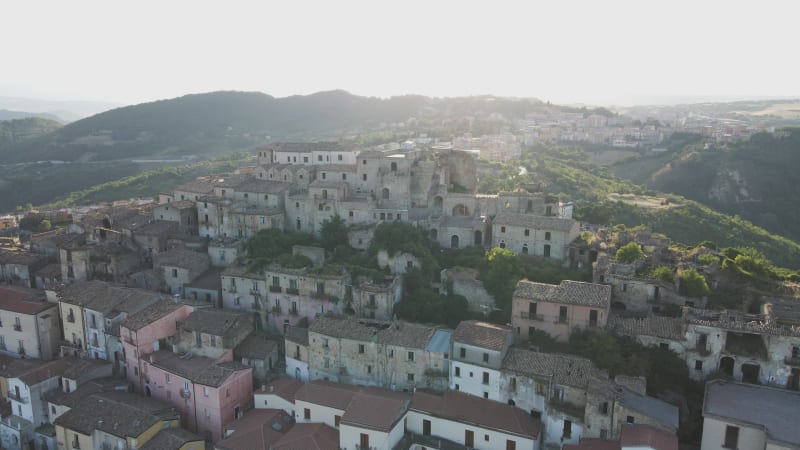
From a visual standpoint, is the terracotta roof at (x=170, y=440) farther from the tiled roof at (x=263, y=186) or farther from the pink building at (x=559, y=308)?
the tiled roof at (x=263, y=186)

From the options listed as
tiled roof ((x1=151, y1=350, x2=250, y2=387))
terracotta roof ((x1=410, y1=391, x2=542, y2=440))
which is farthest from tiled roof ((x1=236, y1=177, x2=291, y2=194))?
terracotta roof ((x1=410, y1=391, x2=542, y2=440))

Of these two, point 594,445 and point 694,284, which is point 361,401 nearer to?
point 594,445

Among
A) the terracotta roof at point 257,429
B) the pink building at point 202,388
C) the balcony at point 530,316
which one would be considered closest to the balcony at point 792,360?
the balcony at point 530,316

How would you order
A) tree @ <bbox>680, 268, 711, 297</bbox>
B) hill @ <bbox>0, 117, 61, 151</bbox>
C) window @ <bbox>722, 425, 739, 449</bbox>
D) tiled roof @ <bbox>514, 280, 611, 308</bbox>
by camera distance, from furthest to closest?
Answer: hill @ <bbox>0, 117, 61, 151</bbox>, tree @ <bbox>680, 268, 711, 297</bbox>, tiled roof @ <bbox>514, 280, 611, 308</bbox>, window @ <bbox>722, 425, 739, 449</bbox>

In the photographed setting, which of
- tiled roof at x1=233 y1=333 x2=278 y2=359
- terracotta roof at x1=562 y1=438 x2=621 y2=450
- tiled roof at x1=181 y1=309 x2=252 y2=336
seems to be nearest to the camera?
terracotta roof at x1=562 y1=438 x2=621 y2=450

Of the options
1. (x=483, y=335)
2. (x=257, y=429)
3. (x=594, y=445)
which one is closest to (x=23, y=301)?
(x=257, y=429)

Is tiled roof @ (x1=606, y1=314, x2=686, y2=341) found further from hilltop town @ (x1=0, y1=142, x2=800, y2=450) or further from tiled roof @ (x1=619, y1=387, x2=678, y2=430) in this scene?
tiled roof @ (x1=619, y1=387, x2=678, y2=430)
